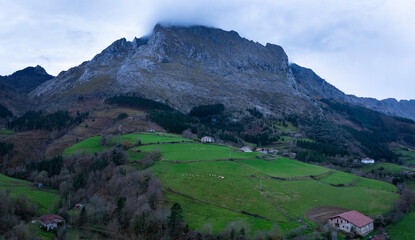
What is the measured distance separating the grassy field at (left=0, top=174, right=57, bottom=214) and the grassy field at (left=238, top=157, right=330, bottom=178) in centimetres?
5995

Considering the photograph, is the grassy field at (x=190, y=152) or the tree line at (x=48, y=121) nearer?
the grassy field at (x=190, y=152)

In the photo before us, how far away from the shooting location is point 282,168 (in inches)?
3595

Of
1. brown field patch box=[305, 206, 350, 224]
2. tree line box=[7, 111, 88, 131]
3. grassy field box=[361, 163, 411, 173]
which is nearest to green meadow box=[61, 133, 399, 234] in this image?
brown field patch box=[305, 206, 350, 224]

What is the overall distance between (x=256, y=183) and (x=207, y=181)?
13.4 metres

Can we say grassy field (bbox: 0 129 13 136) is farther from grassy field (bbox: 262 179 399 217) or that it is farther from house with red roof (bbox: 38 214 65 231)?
grassy field (bbox: 262 179 399 217)

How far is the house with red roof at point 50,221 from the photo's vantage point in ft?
210

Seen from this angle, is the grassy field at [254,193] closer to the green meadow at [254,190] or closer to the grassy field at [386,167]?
the green meadow at [254,190]

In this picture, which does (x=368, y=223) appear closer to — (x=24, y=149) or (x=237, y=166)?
(x=237, y=166)

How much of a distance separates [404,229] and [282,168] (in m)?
39.0

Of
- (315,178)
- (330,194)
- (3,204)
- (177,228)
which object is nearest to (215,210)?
(177,228)

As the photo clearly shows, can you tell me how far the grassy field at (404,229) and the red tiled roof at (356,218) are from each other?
15.0ft

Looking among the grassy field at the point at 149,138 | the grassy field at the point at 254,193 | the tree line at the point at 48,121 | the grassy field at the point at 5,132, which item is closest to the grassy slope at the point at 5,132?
the grassy field at the point at 5,132

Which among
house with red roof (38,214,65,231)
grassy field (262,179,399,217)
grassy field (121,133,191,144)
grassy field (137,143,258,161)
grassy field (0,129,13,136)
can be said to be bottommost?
house with red roof (38,214,65,231)

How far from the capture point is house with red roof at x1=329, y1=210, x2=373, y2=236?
53.7 meters
